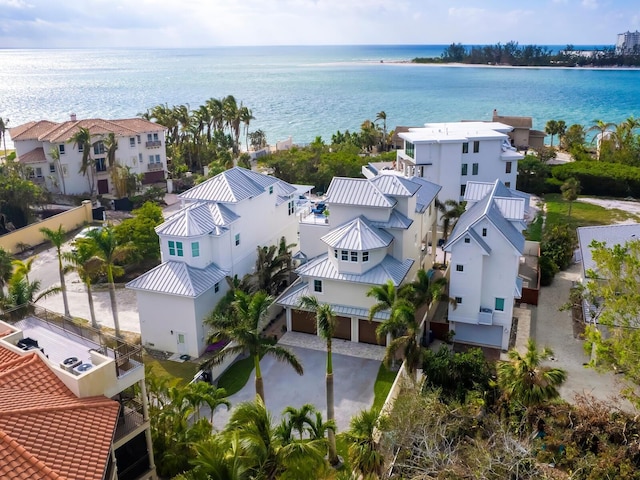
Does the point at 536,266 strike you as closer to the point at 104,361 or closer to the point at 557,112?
the point at 104,361

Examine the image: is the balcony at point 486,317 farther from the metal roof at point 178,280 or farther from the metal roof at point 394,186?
the metal roof at point 178,280

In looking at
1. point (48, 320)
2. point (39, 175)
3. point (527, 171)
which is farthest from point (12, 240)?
point (527, 171)

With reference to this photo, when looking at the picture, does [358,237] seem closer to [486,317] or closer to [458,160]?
[486,317]

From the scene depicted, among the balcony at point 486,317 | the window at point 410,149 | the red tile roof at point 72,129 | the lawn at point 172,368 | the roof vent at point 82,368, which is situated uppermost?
the red tile roof at point 72,129

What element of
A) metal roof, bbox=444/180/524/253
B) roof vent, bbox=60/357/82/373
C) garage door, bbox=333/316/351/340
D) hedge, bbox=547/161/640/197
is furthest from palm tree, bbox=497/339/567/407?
hedge, bbox=547/161/640/197

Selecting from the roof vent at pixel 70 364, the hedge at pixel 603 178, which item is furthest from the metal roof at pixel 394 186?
the hedge at pixel 603 178

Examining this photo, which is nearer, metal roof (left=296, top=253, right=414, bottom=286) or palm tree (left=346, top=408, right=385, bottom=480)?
palm tree (left=346, top=408, right=385, bottom=480)

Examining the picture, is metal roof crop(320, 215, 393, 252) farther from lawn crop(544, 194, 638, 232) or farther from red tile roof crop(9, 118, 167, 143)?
red tile roof crop(9, 118, 167, 143)

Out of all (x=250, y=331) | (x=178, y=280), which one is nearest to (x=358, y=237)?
(x=178, y=280)
